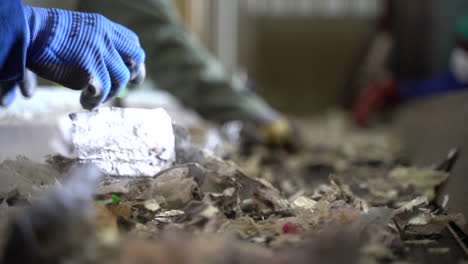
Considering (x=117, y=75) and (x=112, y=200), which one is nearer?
(x=112, y=200)

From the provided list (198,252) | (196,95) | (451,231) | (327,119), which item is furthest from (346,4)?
(198,252)

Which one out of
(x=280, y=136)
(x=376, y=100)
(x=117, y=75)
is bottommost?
(x=376, y=100)

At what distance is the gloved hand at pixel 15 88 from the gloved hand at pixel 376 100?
2422mm

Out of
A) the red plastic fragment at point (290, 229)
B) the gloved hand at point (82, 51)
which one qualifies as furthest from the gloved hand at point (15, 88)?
the red plastic fragment at point (290, 229)

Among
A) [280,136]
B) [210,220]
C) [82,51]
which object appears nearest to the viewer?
[210,220]

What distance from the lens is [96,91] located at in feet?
2.62

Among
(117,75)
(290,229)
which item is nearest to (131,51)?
(117,75)

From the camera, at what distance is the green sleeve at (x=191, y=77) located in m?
1.61

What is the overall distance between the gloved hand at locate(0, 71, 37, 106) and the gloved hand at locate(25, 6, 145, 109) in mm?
203

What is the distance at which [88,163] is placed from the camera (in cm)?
77

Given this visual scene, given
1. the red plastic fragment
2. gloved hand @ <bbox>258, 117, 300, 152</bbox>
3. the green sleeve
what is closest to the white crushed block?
the red plastic fragment

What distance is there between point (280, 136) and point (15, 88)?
1.20 meters

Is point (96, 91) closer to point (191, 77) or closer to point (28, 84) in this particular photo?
point (28, 84)

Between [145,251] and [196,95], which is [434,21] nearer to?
[196,95]
